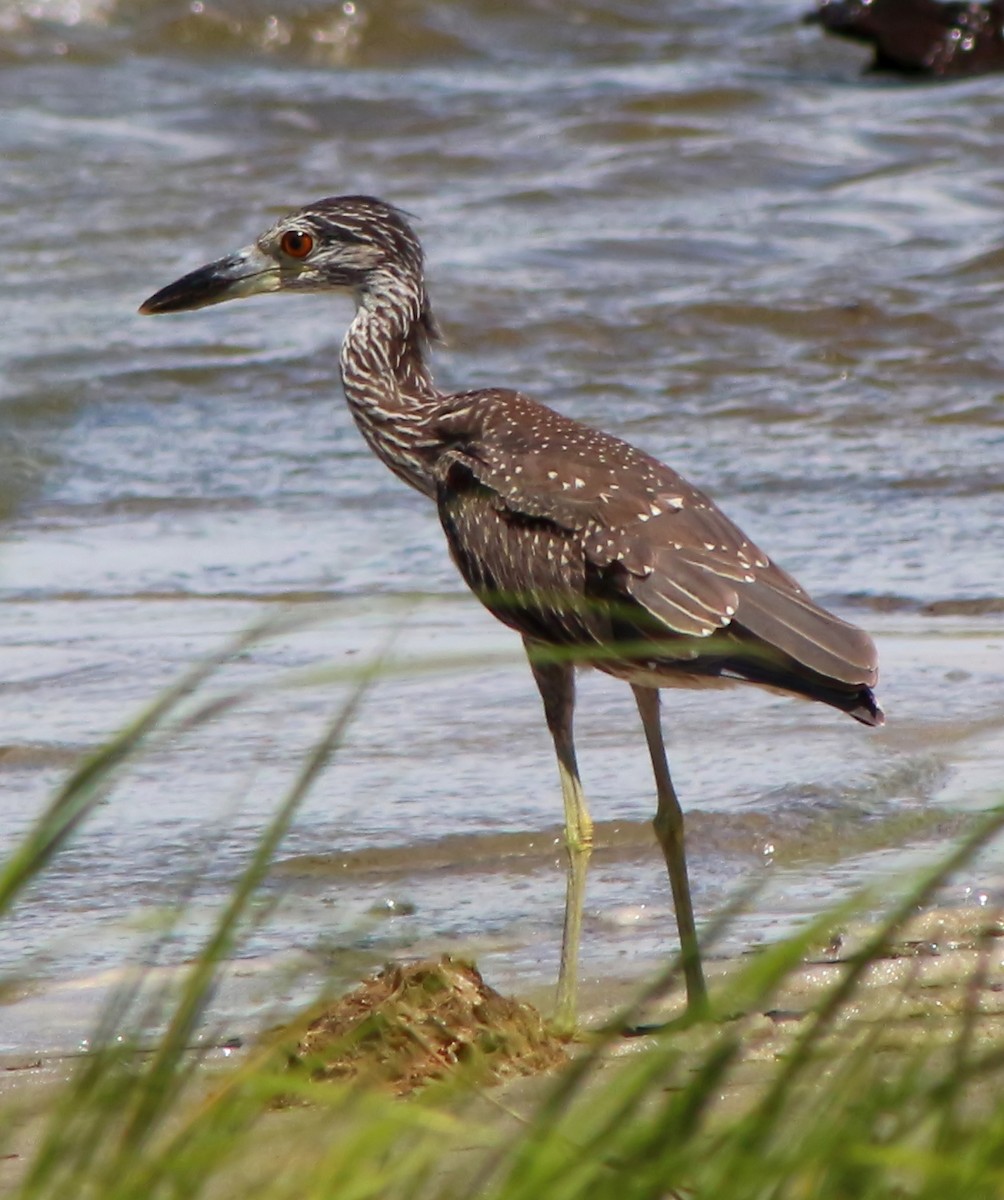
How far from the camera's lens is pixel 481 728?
20.5 ft

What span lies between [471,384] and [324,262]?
15.4ft

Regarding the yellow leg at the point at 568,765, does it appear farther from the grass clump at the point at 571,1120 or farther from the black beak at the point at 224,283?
the grass clump at the point at 571,1120

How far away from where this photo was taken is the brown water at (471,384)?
514cm

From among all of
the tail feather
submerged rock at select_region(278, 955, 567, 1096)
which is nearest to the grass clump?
submerged rock at select_region(278, 955, 567, 1096)

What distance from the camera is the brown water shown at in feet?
16.9

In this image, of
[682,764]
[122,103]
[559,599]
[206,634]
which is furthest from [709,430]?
[122,103]

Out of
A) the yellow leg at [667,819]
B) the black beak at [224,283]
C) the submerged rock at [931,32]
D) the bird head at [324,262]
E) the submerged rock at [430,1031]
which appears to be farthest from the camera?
the submerged rock at [931,32]

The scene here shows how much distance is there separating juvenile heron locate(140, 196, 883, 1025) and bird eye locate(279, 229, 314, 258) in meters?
0.53

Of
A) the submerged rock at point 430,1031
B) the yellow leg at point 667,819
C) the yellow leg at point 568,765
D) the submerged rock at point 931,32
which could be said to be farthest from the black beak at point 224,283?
the submerged rock at point 931,32

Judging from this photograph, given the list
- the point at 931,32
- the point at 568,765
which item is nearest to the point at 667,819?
the point at 568,765

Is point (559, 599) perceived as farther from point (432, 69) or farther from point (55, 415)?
point (432, 69)

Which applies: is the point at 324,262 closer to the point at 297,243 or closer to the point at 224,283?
the point at 297,243

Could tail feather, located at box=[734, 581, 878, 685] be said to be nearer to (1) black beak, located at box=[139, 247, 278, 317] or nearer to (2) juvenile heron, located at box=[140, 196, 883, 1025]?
(2) juvenile heron, located at box=[140, 196, 883, 1025]

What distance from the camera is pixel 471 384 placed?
428 inches
